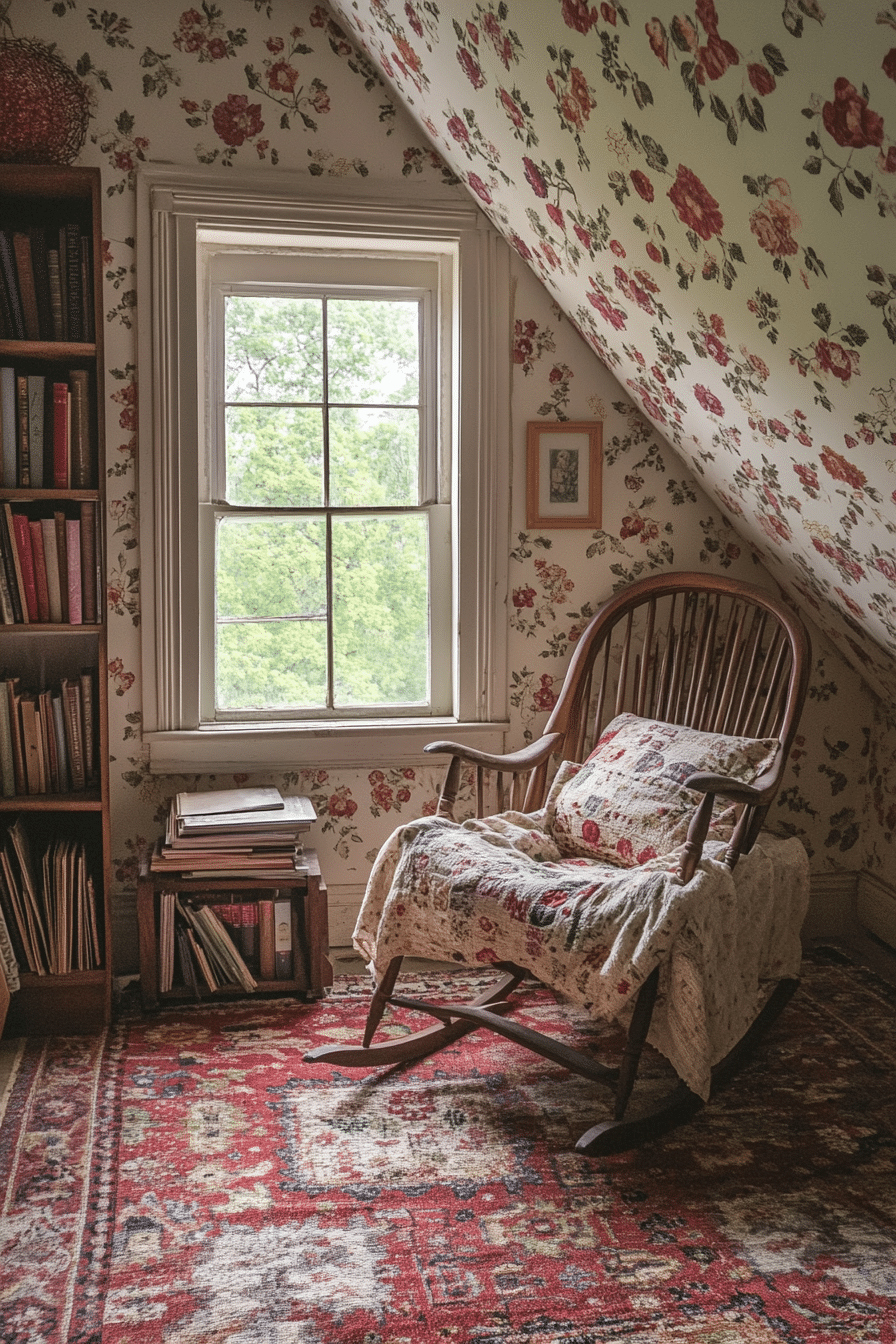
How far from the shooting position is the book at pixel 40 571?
2707mm

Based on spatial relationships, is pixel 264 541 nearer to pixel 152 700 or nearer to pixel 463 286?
pixel 152 700

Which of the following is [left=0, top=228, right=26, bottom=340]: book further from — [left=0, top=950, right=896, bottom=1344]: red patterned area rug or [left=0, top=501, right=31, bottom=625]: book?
[left=0, top=950, right=896, bottom=1344]: red patterned area rug

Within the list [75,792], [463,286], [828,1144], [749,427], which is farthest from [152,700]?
[828,1144]

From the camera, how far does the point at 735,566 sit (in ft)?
11.2

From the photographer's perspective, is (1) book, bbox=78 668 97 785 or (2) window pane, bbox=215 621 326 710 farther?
(2) window pane, bbox=215 621 326 710

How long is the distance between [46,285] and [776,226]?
1.72 metres

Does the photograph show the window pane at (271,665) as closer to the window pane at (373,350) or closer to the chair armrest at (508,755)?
the chair armrest at (508,755)

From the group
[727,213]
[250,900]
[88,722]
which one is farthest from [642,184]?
[250,900]

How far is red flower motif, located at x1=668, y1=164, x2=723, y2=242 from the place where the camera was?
6.57 feet

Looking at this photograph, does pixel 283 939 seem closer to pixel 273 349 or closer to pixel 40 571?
pixel 40 571

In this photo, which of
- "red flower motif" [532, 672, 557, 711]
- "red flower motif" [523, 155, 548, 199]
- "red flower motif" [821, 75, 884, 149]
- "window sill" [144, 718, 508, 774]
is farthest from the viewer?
"red flower motif" [532, 672, 557, 711]

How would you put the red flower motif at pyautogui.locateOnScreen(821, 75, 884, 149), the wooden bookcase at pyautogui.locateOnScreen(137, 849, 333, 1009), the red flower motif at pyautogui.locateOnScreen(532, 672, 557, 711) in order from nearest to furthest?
1. the red flower motif at pyautogui.locateOnScreen(821, 75, 884, 149)
2. the wooden bookcase at pyautogui.locateOnScreen(137, 849, 333, 1009)
3. the red flower motif at pyautogui.locateOnScreen(532, 672, 557, 711)

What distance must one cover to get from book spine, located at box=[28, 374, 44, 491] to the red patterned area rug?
4.44ft

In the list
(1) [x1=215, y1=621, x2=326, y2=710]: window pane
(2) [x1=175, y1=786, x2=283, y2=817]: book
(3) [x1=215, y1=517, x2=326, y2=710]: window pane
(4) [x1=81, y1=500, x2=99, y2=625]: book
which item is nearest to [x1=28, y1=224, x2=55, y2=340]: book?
(4) [x1=81, y1=500, x2=99, y2=625]: book
